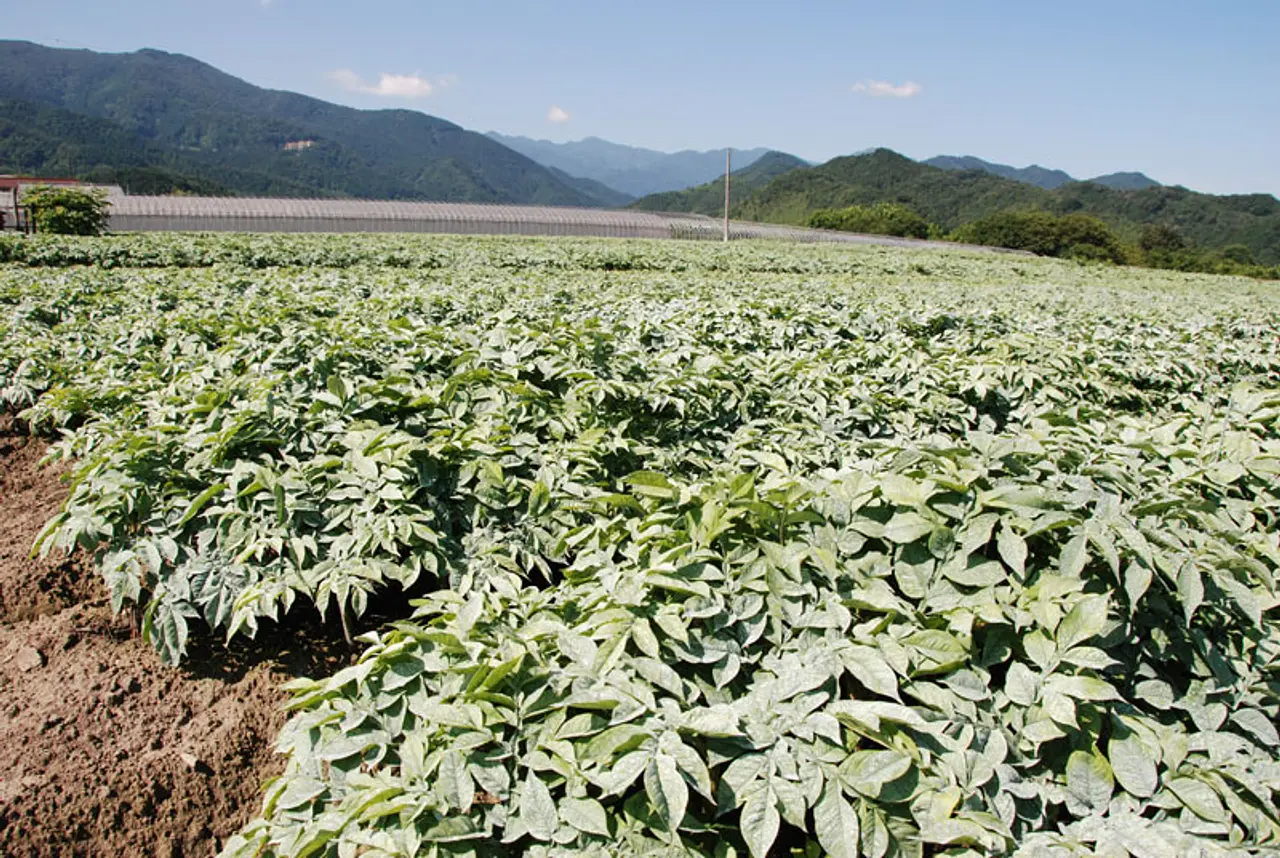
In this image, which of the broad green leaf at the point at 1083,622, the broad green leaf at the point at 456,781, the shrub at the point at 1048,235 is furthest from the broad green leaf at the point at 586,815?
the shrub at the point at 1048,235

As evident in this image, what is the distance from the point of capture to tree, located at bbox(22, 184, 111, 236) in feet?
68.3

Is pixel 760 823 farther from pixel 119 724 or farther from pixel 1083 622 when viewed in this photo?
pixel 119 724

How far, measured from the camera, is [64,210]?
69.3 feet

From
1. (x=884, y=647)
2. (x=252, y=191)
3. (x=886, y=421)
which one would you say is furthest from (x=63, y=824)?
(x=252, y=191)

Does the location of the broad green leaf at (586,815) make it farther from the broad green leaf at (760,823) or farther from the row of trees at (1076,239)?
the row of trees at (1076,239)

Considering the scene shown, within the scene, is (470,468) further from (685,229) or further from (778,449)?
(685,229)

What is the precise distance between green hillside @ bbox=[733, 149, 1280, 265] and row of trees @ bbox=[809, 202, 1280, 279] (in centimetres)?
1240

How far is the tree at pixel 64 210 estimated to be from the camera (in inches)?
819

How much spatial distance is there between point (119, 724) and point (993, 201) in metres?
90.0

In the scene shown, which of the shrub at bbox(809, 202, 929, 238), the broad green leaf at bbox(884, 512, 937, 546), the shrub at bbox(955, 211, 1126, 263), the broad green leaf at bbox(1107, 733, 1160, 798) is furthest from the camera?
the shrub at bbox(809, 202, 929, 238)

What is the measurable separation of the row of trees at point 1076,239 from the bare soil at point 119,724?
50744 mm

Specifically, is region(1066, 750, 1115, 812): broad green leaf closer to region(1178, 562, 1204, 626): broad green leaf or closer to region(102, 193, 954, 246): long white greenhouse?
region(1178, 562, 1204, 626): broad green leaf

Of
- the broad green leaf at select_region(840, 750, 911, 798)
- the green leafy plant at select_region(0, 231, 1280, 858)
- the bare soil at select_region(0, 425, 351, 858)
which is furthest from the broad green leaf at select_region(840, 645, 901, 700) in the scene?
the bare soil at select_region(0, 425, 351, 858)

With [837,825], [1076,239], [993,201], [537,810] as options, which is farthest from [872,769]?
[993,201]
